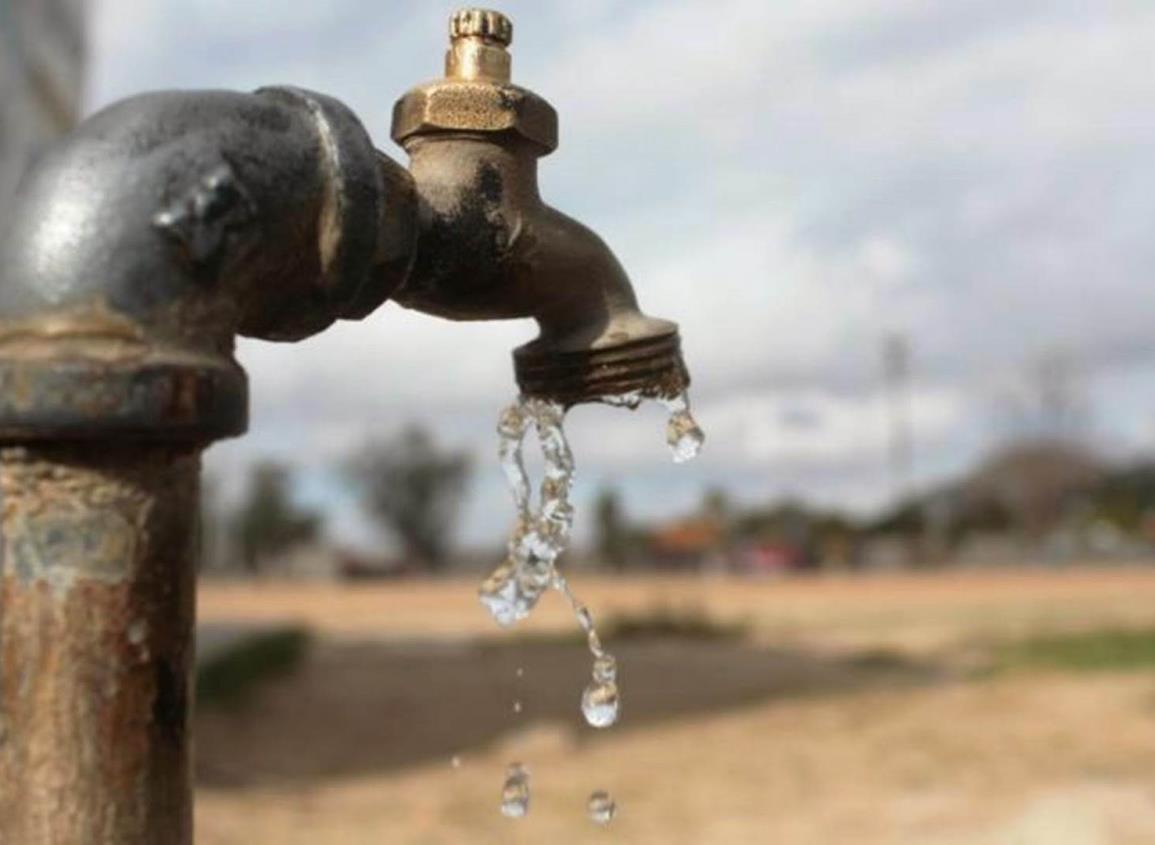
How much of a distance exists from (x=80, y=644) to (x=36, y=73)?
9.35 m

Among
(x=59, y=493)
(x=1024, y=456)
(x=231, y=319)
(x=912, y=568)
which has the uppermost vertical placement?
(x=1024, y=456)

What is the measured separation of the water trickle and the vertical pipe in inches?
18.2

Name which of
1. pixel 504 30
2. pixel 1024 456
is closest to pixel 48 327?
pixel 504 30

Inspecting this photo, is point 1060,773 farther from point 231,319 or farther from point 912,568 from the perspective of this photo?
point 912,568

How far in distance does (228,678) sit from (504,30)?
898 centimetres

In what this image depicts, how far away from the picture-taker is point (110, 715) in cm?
92

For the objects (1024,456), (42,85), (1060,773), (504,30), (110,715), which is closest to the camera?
(110,715)

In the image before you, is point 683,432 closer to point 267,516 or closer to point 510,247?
point 510,247

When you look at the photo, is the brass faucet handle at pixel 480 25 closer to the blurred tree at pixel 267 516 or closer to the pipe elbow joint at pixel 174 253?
the pipe elbow joint at pixel 174 253

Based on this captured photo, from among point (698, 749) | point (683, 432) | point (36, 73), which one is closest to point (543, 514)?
point (683, 432)

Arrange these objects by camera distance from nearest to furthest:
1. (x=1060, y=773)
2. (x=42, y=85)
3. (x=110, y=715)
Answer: (x=110, y=715)
(x=1060, y=773)
(x=42, y=85)

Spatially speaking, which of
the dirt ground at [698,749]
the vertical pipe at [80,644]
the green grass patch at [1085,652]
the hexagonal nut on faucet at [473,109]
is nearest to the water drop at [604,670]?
the hexagonal nut on faucet at [473,109]

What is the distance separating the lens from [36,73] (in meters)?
9.52

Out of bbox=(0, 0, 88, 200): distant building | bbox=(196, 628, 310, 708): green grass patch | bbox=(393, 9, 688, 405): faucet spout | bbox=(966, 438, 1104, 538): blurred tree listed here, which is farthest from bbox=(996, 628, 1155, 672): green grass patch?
bbox=(966, 438, 1104, 538): blurred tree
